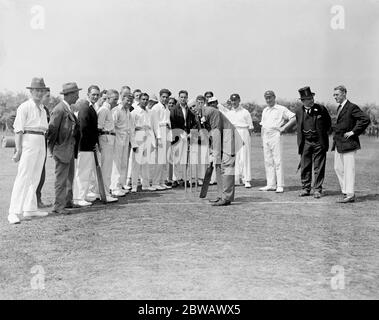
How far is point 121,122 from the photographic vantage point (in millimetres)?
10398

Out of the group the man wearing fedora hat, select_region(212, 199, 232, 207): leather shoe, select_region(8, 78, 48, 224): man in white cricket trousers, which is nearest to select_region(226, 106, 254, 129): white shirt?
select_region(212, 199, 232, 207): leather shoe

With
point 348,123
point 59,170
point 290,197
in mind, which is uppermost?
point 348,123

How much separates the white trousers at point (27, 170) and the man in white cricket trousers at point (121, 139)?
98.5 inches

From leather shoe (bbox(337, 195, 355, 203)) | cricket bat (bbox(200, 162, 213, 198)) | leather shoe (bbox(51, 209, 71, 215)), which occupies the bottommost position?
leather shoe (bbox(337, 195, 355, 203))

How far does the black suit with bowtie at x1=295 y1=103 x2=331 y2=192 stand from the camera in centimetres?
1030

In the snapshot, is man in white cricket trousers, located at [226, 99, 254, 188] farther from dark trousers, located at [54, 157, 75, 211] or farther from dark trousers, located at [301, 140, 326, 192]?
dark trousers, located at [54, 157, 75, 211]

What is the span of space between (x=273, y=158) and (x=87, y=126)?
445 centimetres

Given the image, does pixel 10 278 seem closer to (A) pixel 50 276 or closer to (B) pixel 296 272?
(A) pixel 50 276

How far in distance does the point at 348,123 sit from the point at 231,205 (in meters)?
2.86

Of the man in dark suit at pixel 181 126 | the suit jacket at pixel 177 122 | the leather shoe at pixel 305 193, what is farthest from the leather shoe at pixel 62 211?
the leather shoe at pixel 305 193

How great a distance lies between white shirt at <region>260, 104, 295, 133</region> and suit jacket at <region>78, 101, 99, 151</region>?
4.15 meters

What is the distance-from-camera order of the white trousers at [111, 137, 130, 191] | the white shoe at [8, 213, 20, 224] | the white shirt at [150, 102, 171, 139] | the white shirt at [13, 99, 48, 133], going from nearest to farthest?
1. the white shoe at [8, 213, 20, 224]
2. the white shirt at [13, 99, 48, 133]
3. the white trousers at [111, 137, 130, 191]
4. the white shirt at [150, 102, 171, 139]

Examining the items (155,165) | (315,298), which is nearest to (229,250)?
(315,298)

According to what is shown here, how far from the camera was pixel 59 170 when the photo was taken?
852cm
